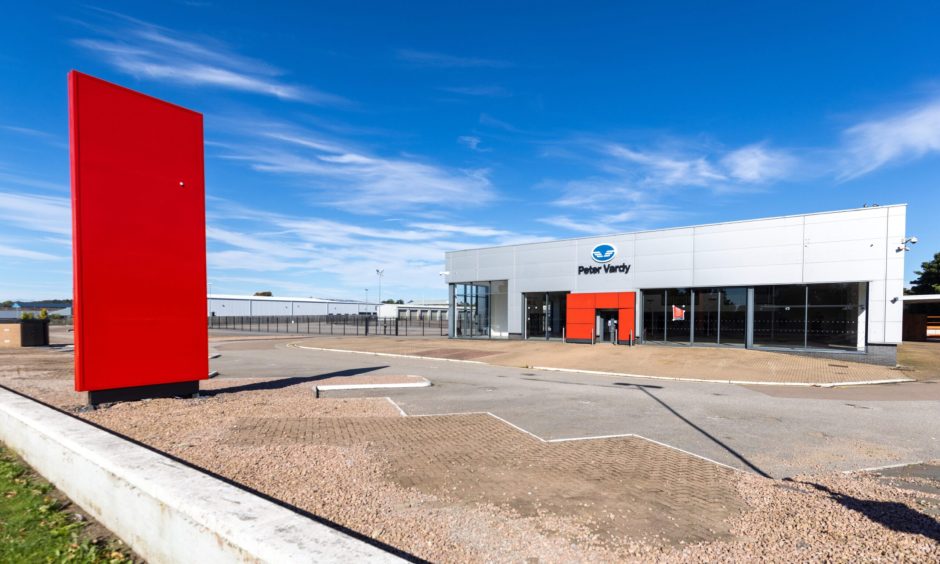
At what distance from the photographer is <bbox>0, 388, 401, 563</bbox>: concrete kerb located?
118 inches

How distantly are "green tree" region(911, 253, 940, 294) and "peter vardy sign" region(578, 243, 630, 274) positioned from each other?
132ft

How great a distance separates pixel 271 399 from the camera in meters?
11.7

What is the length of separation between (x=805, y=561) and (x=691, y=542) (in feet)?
2.92

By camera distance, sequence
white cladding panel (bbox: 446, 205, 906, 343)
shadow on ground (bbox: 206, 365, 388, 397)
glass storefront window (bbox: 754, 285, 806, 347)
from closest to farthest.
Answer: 1. shadow on ground (bbox: 206, 365, 388, 397)
2. white cladding panel (bbox: 446, 205, 906, 343)
3. glass storefront window (bbox: 754, 285, 806, 347)

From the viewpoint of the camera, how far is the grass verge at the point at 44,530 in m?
4.09

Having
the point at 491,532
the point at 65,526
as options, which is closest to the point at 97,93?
the point at 65,526

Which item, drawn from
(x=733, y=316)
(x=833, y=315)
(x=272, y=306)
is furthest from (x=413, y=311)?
(x=833, y=315)

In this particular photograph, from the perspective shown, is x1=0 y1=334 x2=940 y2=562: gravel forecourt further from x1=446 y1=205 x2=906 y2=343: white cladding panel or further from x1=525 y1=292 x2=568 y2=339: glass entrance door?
x1=525 y1=292 x2=568 y2=339: glass entrance door

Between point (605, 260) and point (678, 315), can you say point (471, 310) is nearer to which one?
point (605, 260)

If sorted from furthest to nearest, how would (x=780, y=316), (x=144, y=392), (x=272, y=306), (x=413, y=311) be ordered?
(x=272, y=306), (x=413, y=311), (x=780, y=316), (x=144, y=392)

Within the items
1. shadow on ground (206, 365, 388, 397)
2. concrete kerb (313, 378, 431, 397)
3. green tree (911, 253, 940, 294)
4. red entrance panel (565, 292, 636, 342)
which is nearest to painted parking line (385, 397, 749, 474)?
concrete kerb (313, 378, 431, 397)

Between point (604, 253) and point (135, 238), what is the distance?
→ 2714 centimetres

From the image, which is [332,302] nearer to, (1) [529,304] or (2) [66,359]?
(1) [529,304]

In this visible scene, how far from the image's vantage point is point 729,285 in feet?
91.1
